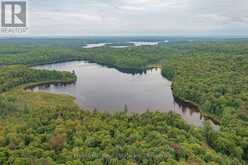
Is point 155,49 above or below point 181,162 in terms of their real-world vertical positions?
above

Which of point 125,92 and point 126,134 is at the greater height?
point 126,134

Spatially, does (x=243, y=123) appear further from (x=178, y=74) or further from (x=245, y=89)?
(x=178, y=74)

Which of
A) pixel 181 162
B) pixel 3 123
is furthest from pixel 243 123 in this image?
pixel 3 123

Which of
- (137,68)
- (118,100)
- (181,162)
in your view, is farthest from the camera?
(137,68)

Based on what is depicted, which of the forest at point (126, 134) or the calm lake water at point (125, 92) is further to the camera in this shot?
the calm lake water at point (125, 92)

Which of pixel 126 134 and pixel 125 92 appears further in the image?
pixel 125 92

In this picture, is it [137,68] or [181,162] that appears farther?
[137,68]

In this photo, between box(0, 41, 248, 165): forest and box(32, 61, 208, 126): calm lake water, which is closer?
box(0, 41, 248, 165): forest

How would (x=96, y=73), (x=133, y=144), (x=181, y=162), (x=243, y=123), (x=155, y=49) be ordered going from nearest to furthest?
(x=181, y=162)
(x=133, y=144)
(x=243, y=123)
(x=96, y=73)
(x=155, y=49)
